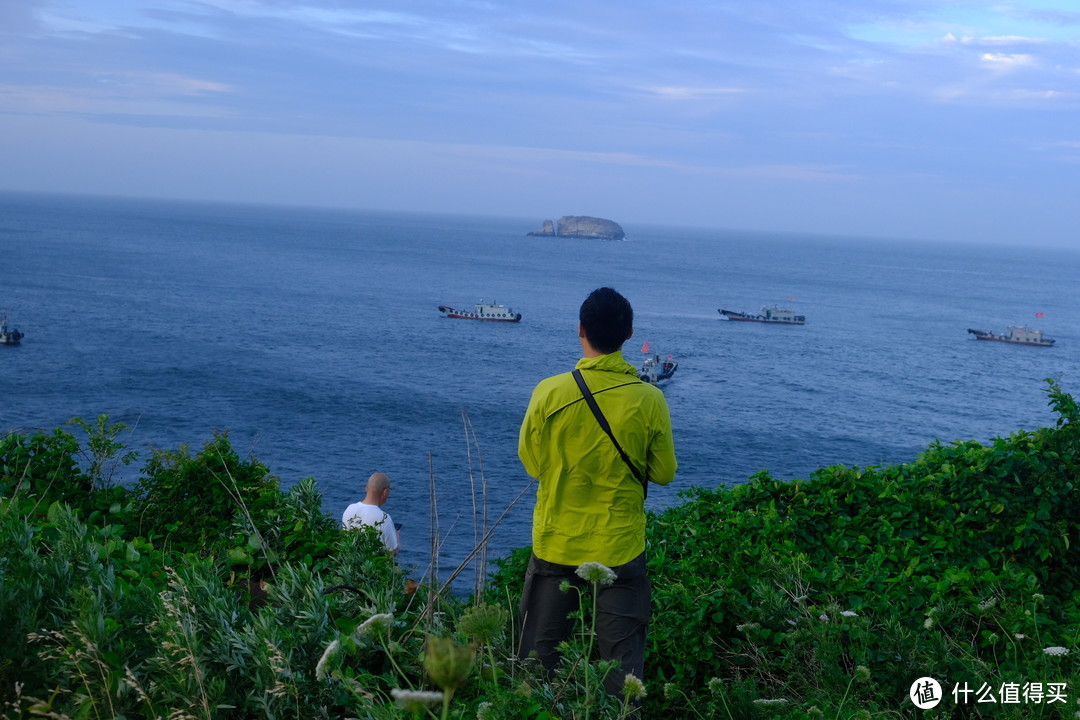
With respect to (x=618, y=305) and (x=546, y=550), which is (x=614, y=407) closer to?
(x=618, y=305)

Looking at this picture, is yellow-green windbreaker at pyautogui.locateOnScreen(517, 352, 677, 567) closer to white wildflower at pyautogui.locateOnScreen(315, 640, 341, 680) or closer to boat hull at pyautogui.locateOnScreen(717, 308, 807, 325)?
white wildflower at pyautogui.locateOnScreen(315, 640, 341, 680)

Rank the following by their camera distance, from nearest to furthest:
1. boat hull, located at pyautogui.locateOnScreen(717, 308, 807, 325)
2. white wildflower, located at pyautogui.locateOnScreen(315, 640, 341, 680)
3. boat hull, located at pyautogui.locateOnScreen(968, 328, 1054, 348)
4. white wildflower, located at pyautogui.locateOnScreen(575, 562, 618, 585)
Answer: white wildflower, located at pyautogui.locateOnScreen(315, 640, 341, 680), white wildflower, located at pyautogui.locateOnScreen(575, 562, 618, 585), boat hull, located at pyautogui.locateOnScreen(968, 328, 1054, 348), boat hull, located at pyautogui.locateOnScreen(717, 308, 807, 325)

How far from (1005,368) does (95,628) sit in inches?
3510

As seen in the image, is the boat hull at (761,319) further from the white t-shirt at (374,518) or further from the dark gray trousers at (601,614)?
the dark gray trousers at (601,614)

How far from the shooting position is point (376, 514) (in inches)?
256

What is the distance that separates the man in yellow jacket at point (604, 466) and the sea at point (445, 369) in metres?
0.72

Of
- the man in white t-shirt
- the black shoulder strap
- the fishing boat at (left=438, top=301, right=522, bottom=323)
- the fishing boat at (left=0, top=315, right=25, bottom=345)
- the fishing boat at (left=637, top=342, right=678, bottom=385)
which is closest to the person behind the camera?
the black shoulder strap

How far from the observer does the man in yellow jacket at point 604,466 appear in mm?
3869

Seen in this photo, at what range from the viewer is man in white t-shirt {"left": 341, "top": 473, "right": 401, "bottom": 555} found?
5.91 metres

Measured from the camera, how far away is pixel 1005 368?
79.6m

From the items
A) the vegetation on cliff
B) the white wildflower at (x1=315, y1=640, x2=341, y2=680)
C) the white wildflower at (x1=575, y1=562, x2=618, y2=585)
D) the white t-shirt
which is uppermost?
the white wildflower at (x1=575, y1=562, x2=618, y2=585)

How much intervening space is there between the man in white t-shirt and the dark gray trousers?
67.1 inches

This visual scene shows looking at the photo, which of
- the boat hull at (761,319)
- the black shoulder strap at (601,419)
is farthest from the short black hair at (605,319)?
the boat hull at (761,319)

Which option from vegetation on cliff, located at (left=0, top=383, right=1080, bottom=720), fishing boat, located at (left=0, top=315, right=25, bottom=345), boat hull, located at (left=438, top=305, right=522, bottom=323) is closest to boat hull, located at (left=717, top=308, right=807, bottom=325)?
boat hull, located at (left=438, top=305, right=522, bottom=323)
